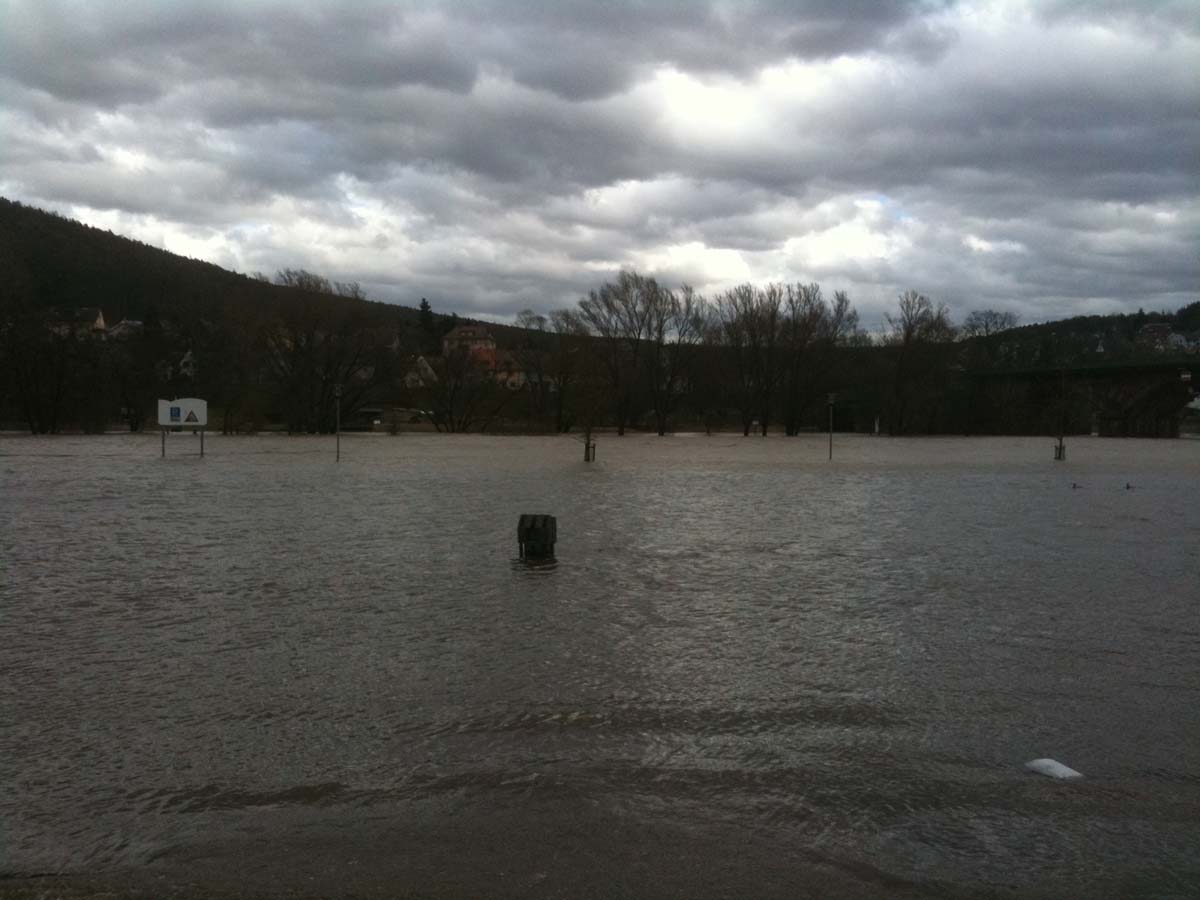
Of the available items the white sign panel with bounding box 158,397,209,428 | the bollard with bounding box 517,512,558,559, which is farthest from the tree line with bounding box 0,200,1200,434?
the bollard with bounding box 517,512,558,559

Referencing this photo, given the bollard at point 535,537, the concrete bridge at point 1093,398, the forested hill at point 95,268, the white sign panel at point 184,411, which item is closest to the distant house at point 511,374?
the forested hill at point 95,268

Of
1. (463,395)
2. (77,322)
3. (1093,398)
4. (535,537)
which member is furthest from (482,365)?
(535,537)

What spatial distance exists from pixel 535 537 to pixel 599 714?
23.2ft

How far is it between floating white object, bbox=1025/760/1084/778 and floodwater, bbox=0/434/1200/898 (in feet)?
0.35

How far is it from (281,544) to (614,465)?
25.8 meters

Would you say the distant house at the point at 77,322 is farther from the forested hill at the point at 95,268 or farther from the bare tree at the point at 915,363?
the bare tree at the point at 915,363

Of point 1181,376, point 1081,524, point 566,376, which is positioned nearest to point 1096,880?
point 1081,524

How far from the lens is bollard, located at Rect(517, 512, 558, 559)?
14.4 m

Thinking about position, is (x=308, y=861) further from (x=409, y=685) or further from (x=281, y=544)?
(x=281, y=544)

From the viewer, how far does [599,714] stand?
24.4ft

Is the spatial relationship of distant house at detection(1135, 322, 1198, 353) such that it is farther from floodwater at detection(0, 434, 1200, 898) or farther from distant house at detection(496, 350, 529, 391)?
floodwater at detection(0, 434, 1200, 898)

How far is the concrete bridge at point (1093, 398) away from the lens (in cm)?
10756

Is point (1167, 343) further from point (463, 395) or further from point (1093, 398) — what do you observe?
point (463, 395)

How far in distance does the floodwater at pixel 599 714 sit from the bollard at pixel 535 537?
359 mm
